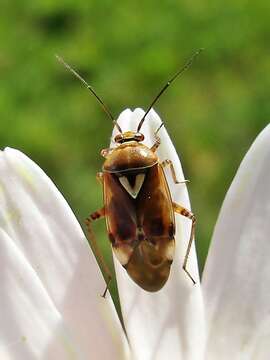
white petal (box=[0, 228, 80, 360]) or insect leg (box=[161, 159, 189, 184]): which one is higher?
insect leg (box=[161, 159, 189, 184])

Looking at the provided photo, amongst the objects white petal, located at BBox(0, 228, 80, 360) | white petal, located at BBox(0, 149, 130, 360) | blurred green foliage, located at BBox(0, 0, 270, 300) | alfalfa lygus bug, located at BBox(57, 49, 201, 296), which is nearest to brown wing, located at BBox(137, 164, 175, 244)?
alfalfa lygus bug, located at BBox(57, 49, 201, 296)

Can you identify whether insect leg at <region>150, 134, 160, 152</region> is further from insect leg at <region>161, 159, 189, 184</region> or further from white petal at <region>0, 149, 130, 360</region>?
white petal at <region>0, 149, 130, 360</region>

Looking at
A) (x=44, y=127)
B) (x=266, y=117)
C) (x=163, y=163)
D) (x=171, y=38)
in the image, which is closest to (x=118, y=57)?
(x=171, y=38)

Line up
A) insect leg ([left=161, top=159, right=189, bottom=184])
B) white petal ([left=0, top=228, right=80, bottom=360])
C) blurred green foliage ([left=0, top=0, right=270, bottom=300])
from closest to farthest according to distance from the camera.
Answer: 1. white petal ([left=0, top=228, right=80, bottom=360])
2. insect leg ([left=161, top=159, right=189, bottom=184])
3. blurred green foliage ([left=0, top=0, right=270, bottom=300])

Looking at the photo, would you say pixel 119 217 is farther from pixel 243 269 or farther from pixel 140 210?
pixel 243 269

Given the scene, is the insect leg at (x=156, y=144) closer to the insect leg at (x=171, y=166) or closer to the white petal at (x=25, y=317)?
the insect leg at (x=171, y=166)

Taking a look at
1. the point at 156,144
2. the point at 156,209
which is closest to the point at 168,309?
the point at 156,209

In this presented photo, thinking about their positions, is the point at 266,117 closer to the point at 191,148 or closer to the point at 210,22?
the point at 191,148
